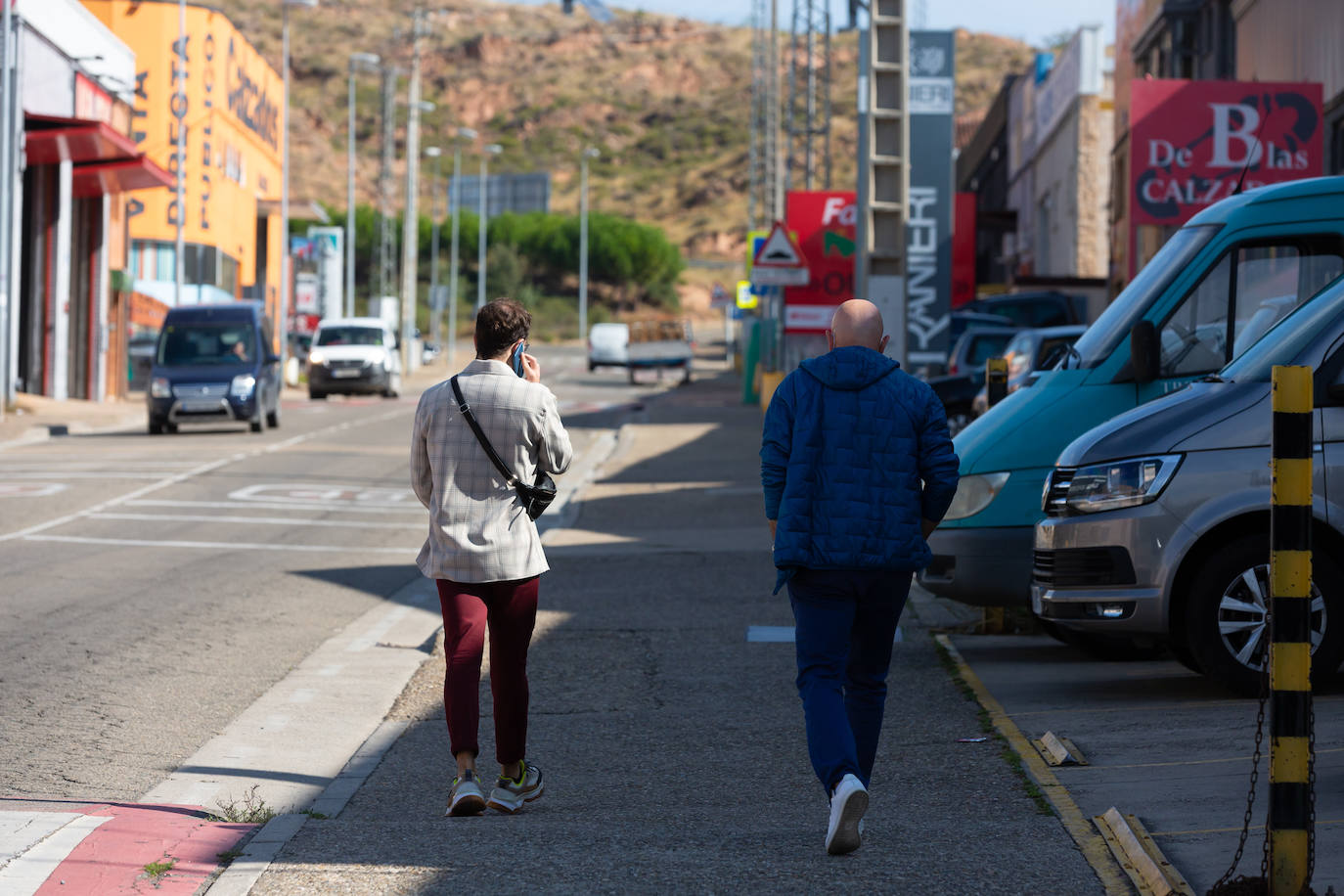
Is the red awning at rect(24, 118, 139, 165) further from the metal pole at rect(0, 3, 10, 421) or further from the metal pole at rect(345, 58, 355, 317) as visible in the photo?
the metal pole at rect(345, 58, 355, 317)

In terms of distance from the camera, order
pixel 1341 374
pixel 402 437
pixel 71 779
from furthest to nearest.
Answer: pixel 402 437
pixel 1341 374
pixel 71 779

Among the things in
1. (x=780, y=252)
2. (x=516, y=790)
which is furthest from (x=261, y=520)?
(x=516, y=790)

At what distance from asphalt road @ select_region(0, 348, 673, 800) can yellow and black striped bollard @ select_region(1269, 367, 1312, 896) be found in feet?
13.0

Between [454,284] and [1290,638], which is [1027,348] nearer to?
[1290,638]

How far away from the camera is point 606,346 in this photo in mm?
70188

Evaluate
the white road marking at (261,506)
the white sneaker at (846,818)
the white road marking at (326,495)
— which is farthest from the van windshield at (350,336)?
the white sneaker at (846,818)

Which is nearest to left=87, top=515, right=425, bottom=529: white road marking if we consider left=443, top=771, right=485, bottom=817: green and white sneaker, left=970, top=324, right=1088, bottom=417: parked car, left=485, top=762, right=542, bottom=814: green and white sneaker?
left=970, top=324, right=1088, bottom=417: parked car

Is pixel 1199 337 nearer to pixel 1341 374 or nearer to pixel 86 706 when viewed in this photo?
pixel 1341 374

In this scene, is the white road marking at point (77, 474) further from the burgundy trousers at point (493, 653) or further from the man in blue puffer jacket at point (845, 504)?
the man in blue puffer jacket at point (845, 504)

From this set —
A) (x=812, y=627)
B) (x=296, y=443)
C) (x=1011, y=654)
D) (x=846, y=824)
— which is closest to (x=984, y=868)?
(x=846, y=824)

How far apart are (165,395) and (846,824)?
25.3m

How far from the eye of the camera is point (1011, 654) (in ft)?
31.4

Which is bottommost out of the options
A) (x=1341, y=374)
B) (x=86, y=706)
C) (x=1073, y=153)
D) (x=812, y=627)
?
(x=86, y=706)

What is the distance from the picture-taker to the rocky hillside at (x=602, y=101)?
5723 inches
